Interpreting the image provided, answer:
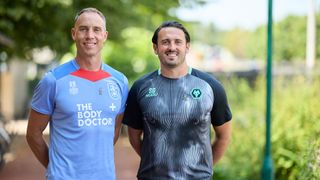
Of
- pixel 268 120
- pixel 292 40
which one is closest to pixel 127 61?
pixel 268 120

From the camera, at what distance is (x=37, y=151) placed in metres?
4.00

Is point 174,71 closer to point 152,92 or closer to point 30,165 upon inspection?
point 152,92

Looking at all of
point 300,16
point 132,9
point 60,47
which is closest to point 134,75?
point 60,47

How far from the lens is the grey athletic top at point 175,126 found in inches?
148

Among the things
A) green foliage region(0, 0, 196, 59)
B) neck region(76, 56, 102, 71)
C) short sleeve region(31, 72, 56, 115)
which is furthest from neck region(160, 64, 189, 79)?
green foliage region(0, 0, 196, 59)

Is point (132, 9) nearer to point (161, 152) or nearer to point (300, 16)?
point (161, 152)

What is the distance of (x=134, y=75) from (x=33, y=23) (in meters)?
7.42

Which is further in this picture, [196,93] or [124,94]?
[124,94]

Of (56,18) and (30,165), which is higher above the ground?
(56,18)

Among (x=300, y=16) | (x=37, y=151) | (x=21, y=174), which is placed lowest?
(x=21, y=174)

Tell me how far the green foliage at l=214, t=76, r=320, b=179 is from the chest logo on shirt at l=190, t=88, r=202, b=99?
2092 millimetres

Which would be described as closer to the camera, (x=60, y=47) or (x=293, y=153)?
(x=293, y=153)

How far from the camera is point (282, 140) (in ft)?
29.1

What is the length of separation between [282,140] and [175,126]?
5383 millimetres
